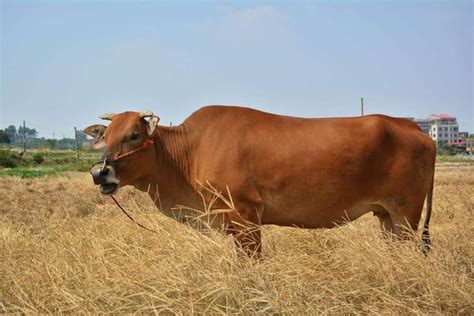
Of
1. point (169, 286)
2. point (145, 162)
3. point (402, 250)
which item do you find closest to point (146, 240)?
point (145, 162)

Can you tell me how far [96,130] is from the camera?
7516 millimetres

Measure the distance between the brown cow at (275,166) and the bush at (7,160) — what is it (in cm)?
4639

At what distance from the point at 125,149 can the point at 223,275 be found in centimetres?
226

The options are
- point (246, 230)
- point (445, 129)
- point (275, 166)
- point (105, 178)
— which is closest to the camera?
point (246, 230)

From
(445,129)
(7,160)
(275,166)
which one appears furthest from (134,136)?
(445,129)

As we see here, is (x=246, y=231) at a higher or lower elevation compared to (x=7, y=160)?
higher

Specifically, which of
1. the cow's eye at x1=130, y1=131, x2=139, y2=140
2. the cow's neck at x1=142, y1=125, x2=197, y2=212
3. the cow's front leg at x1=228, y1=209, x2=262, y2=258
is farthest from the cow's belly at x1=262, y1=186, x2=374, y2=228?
the cow's eye at x1=130, y1=131, x2=139, y2=140

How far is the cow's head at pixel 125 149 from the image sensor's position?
6633 mm

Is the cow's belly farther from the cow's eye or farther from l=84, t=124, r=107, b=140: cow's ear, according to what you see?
l=84, t=124, r=107, b=140: cow's ear

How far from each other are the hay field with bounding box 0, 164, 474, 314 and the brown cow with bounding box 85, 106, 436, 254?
1.33 ft

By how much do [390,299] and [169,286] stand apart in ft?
6.60

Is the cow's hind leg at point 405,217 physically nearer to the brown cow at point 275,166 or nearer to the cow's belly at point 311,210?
the brown cow at point 275,166

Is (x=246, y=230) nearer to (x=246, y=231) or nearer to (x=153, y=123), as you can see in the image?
(x=246, y=231)

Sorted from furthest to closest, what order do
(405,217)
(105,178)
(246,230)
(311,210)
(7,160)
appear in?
(7,160)
(405,217)
(311,210)
(105,178)
(246,230)
